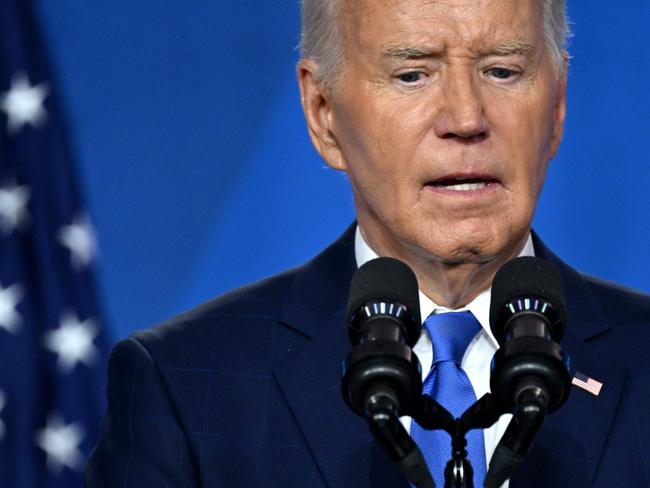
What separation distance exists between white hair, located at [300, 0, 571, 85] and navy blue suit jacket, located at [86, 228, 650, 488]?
310mm

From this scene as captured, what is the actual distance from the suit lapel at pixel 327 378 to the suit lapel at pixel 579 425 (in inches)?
7.3

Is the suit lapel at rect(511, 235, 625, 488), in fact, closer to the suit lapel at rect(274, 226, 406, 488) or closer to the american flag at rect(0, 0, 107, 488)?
the suit lapel at rect(274, 226, 406, 488)

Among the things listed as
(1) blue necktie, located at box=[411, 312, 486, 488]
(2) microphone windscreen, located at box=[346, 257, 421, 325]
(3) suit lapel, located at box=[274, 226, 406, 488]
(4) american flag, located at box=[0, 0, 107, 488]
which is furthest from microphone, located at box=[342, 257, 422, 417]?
(4) american flag, located at box=[0, 0, 107, 488]

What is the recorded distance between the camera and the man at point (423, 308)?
175cm

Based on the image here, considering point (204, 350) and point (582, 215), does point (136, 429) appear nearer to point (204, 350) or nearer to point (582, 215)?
point (204, 350)

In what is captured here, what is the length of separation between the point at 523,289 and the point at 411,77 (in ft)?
1.86

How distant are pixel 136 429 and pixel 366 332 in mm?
670

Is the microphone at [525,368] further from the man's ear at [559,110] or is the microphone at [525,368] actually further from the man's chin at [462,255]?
the man's ear at [559,110]

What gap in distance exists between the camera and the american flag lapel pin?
181 cm

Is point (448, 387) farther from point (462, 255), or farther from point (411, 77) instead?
point (411, 77)

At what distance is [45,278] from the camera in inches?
110

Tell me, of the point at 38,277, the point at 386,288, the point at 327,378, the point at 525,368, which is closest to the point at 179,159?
the point at 38,277

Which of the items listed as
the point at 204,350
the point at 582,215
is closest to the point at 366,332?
the point at 204,350

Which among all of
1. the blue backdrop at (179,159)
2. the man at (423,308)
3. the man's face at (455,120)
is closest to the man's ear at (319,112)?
the man at (423,308)
